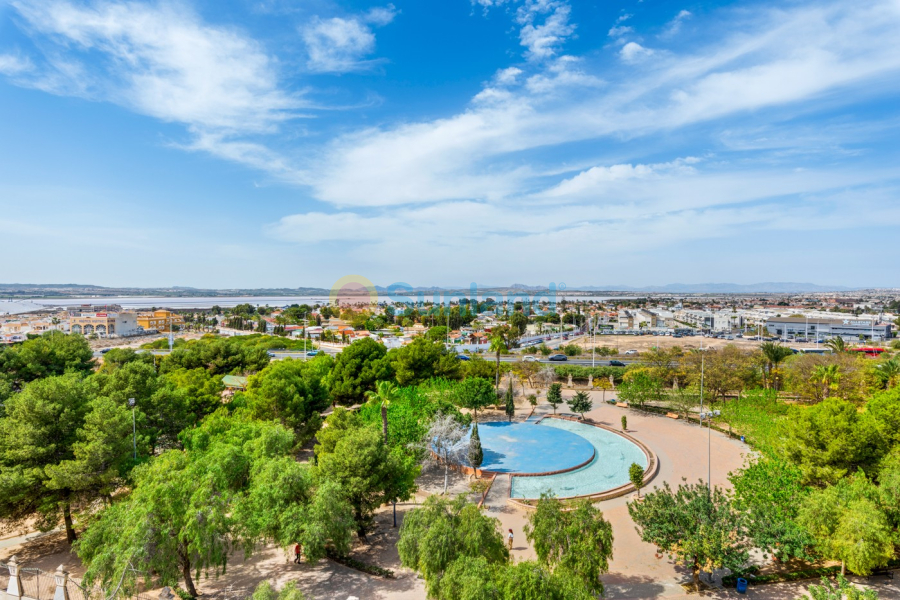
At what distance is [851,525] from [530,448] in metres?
15.5

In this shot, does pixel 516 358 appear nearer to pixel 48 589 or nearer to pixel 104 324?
pixel 48 589

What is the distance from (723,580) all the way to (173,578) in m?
15.1

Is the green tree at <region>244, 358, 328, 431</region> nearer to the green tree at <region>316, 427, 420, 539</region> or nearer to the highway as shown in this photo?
the green tree at <region>316, 427, 420, 539</region>

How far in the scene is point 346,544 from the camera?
12898 mm

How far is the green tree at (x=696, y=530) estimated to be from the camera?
446 inches

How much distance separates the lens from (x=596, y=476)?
21172 mm

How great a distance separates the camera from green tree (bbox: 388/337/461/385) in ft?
103

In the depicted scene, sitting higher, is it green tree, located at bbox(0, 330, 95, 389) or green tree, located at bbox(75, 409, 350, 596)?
green tree, located at bbox(0, 330, 95, 389)

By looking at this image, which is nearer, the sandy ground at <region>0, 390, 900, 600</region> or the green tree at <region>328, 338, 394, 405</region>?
the sandy ground at <region>0, 390, 900, 600</region>

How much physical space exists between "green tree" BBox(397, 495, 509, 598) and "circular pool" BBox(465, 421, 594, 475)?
10.3 m

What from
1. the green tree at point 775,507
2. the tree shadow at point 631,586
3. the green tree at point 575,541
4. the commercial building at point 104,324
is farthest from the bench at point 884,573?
the commercial building at point 104,324

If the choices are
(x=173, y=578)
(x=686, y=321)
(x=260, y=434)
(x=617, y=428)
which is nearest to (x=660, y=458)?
(x=617, y=428)

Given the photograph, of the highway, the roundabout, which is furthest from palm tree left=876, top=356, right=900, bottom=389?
the highway

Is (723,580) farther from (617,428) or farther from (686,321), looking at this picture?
(686,321)
